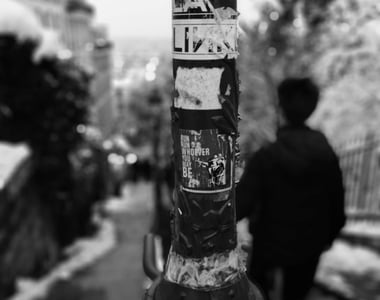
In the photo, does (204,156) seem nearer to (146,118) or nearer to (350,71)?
(350,71)

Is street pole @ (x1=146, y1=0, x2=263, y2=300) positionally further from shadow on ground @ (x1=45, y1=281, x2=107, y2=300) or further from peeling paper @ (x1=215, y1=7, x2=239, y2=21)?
shadow on ground @ (x1=45, y1=281, x2=107, y2=300)

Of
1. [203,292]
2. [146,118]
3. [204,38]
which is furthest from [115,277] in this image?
[146,118]

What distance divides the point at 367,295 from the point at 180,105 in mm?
5111

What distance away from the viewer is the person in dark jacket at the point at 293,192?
2.44 metres

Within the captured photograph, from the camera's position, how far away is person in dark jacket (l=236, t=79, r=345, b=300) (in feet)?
8.00

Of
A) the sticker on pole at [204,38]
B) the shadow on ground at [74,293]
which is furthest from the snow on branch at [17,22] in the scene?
the sticker on pole at [204,38]

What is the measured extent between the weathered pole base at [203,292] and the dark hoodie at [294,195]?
3.53 feet

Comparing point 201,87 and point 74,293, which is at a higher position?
point 201,87

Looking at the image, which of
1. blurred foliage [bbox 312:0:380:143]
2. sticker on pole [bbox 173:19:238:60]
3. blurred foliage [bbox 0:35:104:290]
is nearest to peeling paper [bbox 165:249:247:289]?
sticker on pole [bbox 173:19:238:60]

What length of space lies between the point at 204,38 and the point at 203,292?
730 mm

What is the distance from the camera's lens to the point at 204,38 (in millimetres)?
1142

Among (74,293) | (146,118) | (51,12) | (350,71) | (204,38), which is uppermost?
(51,12)

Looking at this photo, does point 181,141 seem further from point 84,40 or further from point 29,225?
point 84,40

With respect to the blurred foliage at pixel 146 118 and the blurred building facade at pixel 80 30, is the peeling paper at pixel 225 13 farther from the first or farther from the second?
the blurred building facade at pixel 80 30
